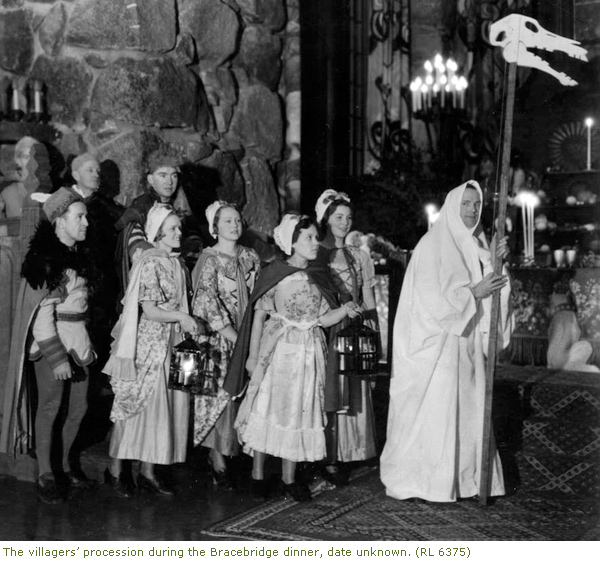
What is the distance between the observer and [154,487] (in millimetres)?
5324

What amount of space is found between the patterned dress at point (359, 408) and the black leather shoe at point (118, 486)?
1.24 m

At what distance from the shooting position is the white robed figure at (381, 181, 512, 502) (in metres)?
4.96

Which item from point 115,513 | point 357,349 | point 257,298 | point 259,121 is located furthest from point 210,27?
point 115,513

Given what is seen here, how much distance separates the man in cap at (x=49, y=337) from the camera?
5.20 m

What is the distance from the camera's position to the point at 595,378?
5902 mm

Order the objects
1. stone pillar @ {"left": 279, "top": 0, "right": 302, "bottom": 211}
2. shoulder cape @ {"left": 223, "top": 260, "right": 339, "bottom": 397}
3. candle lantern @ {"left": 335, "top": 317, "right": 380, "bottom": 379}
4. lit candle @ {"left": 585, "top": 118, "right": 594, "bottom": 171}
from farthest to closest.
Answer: lit candle @ {"left": 585, "top": 118, "right": 594, "bottom": 171}, stone pillar @ {"left": 279, "top": 0, "right": 302, "bottom": 211}, shoulder cape @ {"left": 223, "top": 260, "right": 339, "bottom": 397}, candle lantern @ {"left": 335, "top": 317, "right": 380, "bottom": 379}

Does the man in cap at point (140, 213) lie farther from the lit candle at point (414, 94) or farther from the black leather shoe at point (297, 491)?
the lit candle at point (414, 94)

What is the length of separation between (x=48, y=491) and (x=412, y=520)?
201cm

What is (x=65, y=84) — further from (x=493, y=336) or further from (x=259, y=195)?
(x=493, y=336)

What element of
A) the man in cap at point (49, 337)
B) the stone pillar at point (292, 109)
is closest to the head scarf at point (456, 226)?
the man in cap at point (49, 337)

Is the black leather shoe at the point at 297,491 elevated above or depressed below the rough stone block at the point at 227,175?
below

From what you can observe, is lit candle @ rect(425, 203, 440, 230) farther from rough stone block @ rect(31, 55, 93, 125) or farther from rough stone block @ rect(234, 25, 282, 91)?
rough stone block @ rect(31, 55, 93, 125)

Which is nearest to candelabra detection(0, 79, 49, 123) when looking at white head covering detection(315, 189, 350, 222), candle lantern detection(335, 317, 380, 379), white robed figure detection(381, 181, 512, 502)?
white head covering detection(315, 189, 350, 222)

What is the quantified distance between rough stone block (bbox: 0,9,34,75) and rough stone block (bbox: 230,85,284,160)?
1.48 meters
